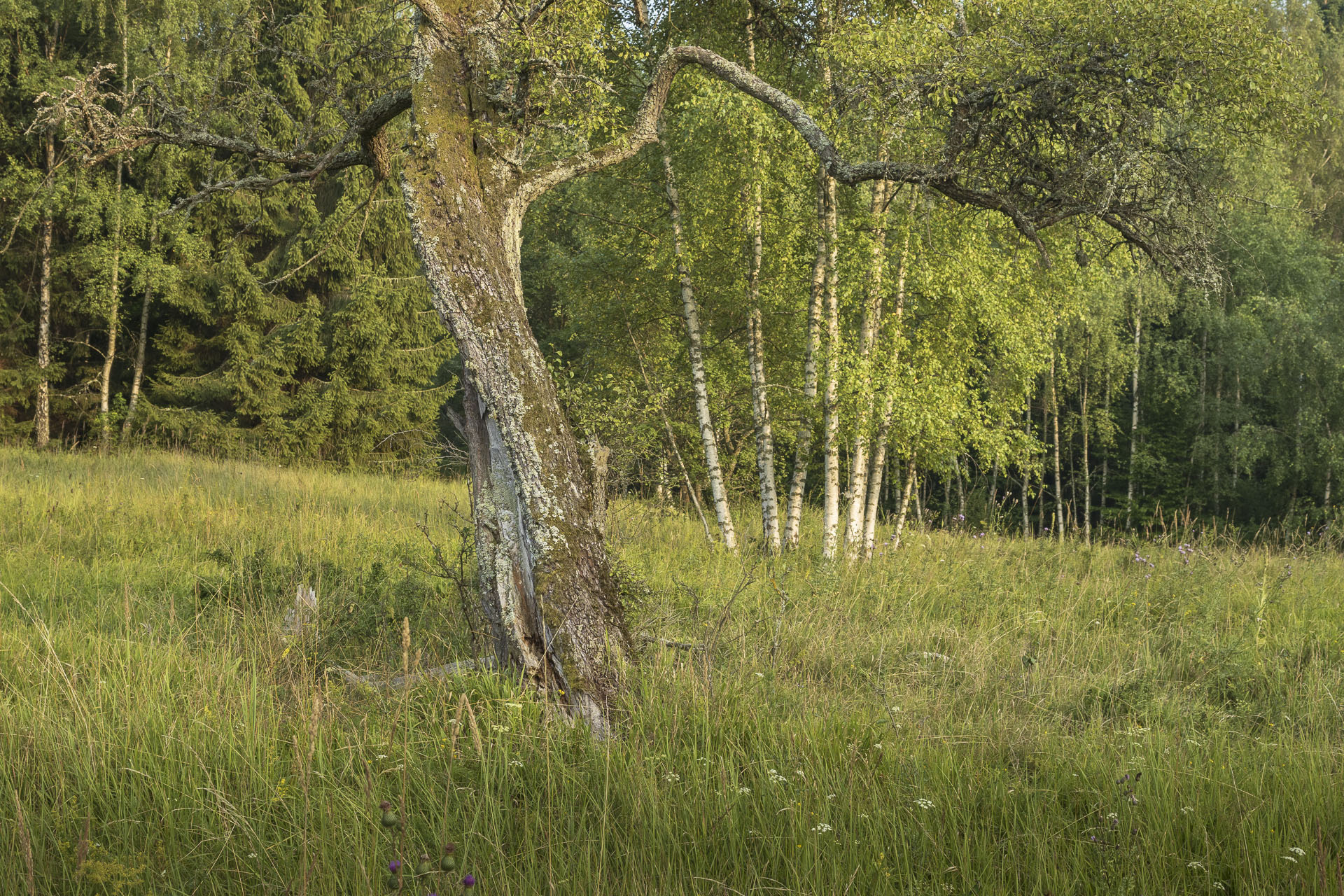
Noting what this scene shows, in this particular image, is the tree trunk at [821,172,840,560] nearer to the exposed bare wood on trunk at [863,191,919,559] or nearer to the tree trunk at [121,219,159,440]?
the exposed bare wood on trunk at [863,191,919,559]

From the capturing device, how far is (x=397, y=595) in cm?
559

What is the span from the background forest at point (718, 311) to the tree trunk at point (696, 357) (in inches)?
1.8

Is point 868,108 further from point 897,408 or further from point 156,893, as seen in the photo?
point 156,893

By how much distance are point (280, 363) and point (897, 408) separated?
13015 mm

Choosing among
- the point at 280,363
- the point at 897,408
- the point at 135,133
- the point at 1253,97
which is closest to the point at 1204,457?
the point at 897,408

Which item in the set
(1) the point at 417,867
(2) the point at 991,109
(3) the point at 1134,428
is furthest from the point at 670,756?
(3) the point at 1134,428

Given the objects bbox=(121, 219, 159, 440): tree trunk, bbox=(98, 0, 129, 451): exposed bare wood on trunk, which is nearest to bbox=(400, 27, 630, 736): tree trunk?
bbox=(98, 0, 129, 451): exposed bare wood on trunk

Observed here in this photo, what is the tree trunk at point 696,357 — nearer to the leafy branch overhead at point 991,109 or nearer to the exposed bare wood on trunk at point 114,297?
the leafy branch overhead at point 991,109

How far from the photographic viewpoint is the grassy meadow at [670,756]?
2.66 metres

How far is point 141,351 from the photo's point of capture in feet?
58.7

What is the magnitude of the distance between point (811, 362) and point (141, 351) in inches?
586

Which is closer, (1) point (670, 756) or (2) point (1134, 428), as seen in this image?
(1) point (670, 756)

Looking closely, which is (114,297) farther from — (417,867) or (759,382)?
(417,867)

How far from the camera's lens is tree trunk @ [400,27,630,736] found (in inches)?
151
